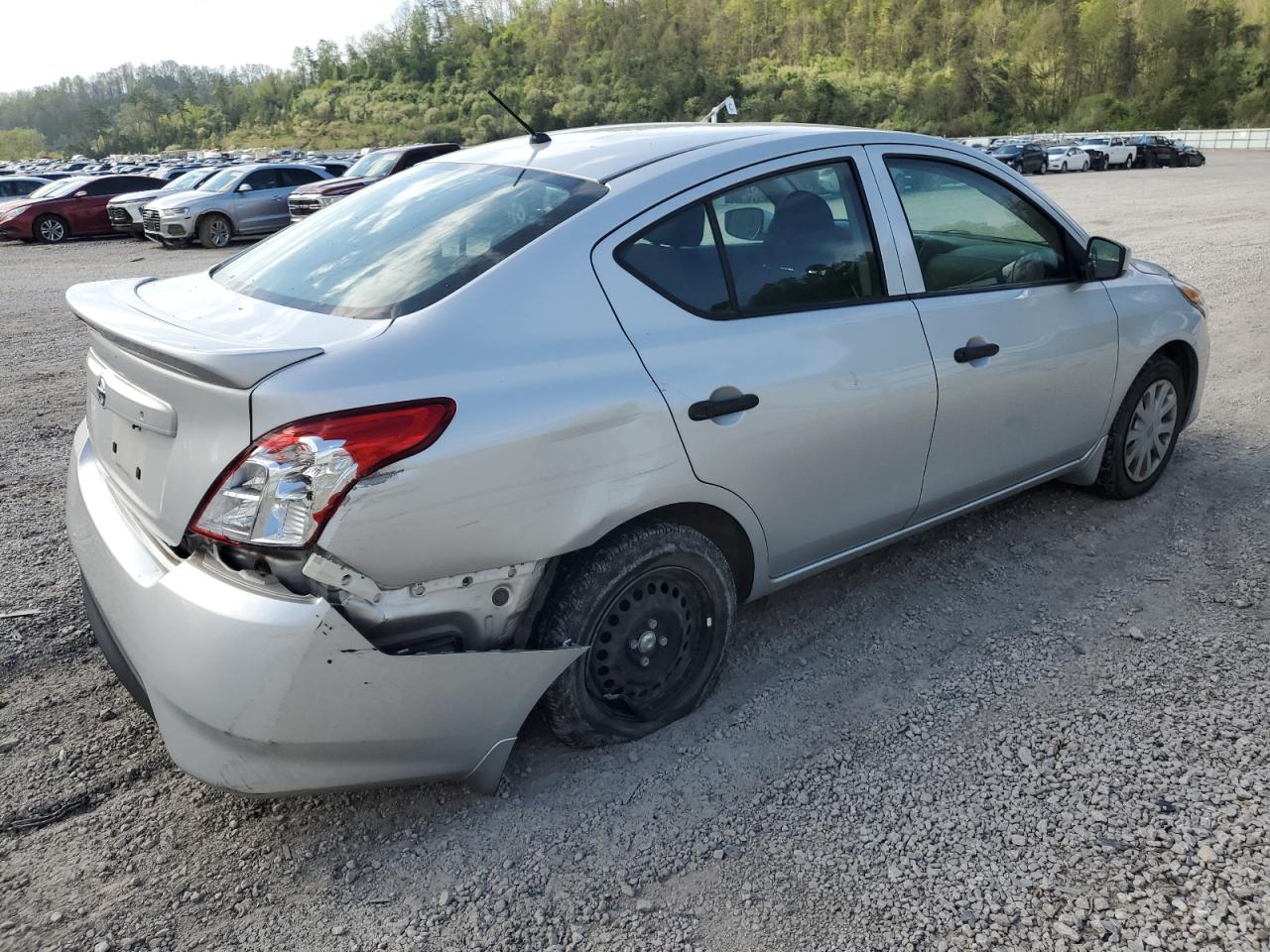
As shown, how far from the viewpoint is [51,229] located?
68.4 feet

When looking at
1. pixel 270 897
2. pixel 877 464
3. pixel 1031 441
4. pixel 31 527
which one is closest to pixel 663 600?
pixel 877 464

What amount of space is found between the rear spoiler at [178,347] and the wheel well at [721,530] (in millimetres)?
957

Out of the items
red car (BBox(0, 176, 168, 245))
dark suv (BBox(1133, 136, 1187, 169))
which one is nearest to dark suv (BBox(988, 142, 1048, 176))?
dark suv (BBox(1133, 136, 1187, 169))

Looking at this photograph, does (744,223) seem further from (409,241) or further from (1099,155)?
(1099,155)

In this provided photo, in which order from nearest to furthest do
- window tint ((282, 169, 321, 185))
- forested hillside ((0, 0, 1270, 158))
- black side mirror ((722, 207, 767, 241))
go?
black side mirror ((722, 207, 767, 241)) → window tint ((282, 169, 321, 185)) → forested hillside ((0, 0, 1270, 158))

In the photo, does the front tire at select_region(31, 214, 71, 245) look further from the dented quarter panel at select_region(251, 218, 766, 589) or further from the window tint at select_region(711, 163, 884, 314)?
the dented quarter panel at select_region(251, 218, 766, 589)

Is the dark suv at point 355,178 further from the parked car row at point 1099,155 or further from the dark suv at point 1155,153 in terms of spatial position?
the dark suv at point 1155,153

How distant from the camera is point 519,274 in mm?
2486

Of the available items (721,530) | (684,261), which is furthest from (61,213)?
(721,530)

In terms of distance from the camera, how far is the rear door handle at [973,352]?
11.0 ft

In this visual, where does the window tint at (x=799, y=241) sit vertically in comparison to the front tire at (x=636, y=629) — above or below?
above

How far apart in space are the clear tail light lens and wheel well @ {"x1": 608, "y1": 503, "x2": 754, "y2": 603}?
2.39 feet

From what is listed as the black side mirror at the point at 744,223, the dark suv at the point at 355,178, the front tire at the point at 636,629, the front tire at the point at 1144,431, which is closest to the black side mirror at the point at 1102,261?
the front tire at the point at 1144,431

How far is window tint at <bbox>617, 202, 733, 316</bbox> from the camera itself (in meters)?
2.69
